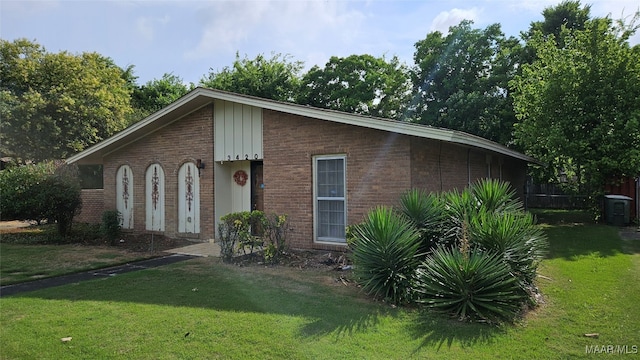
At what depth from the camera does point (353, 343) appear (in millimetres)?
4168

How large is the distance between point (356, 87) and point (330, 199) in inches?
807

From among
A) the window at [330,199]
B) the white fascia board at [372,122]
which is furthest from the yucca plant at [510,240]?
the window at [330,199]

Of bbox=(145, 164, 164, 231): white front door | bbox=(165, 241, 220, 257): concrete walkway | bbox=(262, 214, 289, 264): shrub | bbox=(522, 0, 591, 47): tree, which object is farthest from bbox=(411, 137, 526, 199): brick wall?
bbox=(522, 0, 591, 47): tree

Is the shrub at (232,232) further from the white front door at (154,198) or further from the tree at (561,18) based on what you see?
the tree at (561,18)

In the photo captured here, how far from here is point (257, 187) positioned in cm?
1134

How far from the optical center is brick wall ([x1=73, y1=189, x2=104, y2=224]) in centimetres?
1441

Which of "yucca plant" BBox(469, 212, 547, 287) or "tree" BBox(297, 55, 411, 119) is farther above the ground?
"tree" BBox(297, 55, 411, 119)

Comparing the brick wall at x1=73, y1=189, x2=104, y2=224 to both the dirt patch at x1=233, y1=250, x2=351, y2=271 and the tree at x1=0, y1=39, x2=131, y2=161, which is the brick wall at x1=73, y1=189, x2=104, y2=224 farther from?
the tree at x1=0, y1=39, x2=131, y2=161

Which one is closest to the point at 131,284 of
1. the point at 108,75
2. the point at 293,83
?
A: the point at 293,83

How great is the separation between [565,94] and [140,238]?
15.4m

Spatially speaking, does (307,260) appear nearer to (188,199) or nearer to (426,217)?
(426,217)

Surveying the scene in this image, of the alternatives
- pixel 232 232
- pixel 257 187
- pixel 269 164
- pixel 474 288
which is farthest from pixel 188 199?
pixel 474 288

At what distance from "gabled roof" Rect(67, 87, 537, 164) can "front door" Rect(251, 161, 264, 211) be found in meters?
1.92

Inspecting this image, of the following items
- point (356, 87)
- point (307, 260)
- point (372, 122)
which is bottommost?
point (307, 260)
